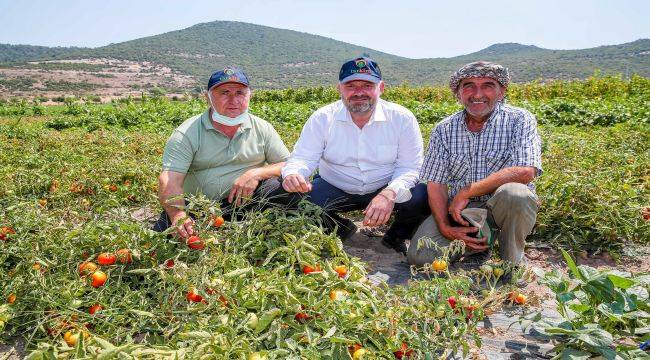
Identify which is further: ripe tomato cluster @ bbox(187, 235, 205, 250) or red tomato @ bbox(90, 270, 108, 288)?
ripe tomato cluster @ bbox(187, 235, 205, 250)

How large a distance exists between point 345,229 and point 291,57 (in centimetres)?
10295

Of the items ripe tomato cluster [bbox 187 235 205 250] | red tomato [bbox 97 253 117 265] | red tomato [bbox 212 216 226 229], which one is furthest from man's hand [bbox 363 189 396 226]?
red tomato [bbox 97 253 117 265]

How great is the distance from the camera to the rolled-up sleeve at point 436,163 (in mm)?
3039

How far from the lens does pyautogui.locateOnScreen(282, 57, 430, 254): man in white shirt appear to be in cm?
314

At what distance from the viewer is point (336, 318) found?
177 cm

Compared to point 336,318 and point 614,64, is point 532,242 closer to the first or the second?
point 336,318

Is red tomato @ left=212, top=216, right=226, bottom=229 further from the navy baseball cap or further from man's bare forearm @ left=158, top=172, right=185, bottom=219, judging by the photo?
the navy baseball cap

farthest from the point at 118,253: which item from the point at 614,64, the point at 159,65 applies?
the point at 159,65

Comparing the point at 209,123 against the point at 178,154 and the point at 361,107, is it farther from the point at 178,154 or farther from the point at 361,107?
the point at 361,107

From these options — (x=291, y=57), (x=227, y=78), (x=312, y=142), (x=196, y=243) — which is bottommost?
(x=196, y=243)

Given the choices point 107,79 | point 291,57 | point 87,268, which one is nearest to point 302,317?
point 87,268

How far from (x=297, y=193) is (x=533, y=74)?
201ft

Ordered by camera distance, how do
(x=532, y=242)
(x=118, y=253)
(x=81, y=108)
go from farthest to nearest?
(x=81, y=108), (x=532, y=242), (x=118, y=253)

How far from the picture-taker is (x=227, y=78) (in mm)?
3135
